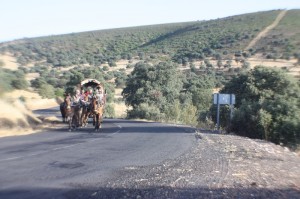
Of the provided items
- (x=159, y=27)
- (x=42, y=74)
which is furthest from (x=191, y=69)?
(x=159, y=27)

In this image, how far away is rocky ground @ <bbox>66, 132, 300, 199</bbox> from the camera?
9555mm

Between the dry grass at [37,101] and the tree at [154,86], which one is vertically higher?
the tree at [154,86]

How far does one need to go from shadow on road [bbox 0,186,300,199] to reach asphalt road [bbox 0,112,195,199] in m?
0.02

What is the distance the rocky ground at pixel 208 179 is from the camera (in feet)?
31.3

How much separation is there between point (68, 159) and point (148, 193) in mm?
5255

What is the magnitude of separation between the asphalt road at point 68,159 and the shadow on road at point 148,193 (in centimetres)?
2

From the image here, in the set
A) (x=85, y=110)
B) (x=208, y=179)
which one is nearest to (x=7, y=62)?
(x=85, y=110)

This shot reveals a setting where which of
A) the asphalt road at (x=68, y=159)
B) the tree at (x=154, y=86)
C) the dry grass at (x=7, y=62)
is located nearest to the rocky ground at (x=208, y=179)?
the asphalt road at (x=68, y=159)

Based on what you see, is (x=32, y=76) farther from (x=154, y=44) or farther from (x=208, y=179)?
(x=208, y=179)

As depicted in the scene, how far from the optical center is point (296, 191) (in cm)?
1045

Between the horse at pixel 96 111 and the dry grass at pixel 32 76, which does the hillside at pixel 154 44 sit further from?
the horse at pixel 96 111

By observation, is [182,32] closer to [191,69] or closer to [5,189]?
[191,69]

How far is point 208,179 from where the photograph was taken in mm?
11234

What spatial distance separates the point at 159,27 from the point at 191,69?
47.1 m
